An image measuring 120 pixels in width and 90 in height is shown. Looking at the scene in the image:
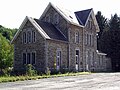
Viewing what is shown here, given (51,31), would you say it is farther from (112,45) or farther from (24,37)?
(112,45)

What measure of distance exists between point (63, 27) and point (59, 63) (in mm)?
5468

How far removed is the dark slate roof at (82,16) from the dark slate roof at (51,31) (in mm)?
5369

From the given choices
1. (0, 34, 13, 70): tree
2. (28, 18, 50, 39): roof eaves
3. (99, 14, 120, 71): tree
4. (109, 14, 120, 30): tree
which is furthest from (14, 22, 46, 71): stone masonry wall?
(109, 14, 120, 30): tree

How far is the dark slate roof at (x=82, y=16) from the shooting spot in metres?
43.5

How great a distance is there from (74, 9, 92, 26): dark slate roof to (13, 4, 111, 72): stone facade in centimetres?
82

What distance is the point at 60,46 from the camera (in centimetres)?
3709

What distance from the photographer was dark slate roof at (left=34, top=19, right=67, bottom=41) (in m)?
36.4

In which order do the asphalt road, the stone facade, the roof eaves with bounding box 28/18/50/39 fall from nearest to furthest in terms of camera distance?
1. the asphalt road
2. the roof eaves with bounding box 28/18/50/39
3. the stone facade

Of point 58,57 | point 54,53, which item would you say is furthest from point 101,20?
point 54,53

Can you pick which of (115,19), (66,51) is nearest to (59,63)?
(66,51)

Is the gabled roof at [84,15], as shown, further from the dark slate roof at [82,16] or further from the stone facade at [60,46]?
the stone facade at [60,46]

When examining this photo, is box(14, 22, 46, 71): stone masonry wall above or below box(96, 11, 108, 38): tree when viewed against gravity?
below

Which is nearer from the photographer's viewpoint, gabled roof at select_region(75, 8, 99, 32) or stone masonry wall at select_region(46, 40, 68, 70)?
stone masonry wall at select_region(46, 40, 68, 70)

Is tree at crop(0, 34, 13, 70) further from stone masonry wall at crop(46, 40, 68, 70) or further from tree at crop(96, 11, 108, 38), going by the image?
tree at crop(96, 11, 108, 38)
